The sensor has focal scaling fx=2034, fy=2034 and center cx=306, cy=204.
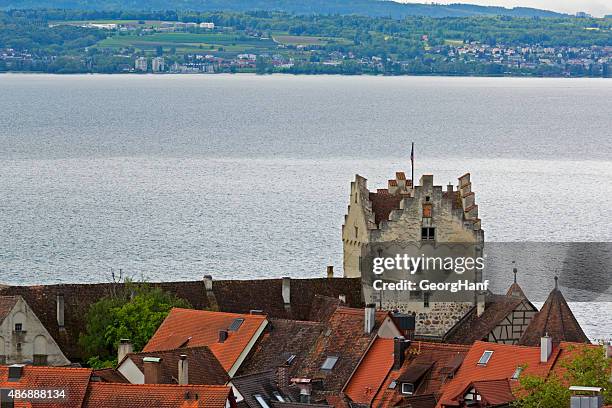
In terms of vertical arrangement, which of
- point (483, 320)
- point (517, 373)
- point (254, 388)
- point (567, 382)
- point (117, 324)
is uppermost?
point (567, 382)

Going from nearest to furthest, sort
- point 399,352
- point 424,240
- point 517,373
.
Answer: point 517,373 → point 399,352 → point 424,240

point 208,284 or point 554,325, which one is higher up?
point 554,325

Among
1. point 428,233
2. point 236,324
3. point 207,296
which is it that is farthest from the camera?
point 428,233

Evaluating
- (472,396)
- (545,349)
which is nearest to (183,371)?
(472,396)

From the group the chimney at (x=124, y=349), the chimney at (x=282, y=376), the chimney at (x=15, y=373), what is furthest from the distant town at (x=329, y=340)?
the chimney at (x=124, y=349)

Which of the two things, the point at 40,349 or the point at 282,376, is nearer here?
the point at 282,376

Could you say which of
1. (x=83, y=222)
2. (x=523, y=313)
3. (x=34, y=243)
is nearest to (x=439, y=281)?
(x=523, y=313)

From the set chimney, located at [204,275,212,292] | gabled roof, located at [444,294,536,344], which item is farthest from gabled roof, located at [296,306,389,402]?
chimney, located at [204,275,212,292]

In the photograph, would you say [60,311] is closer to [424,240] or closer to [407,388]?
[424,240]
